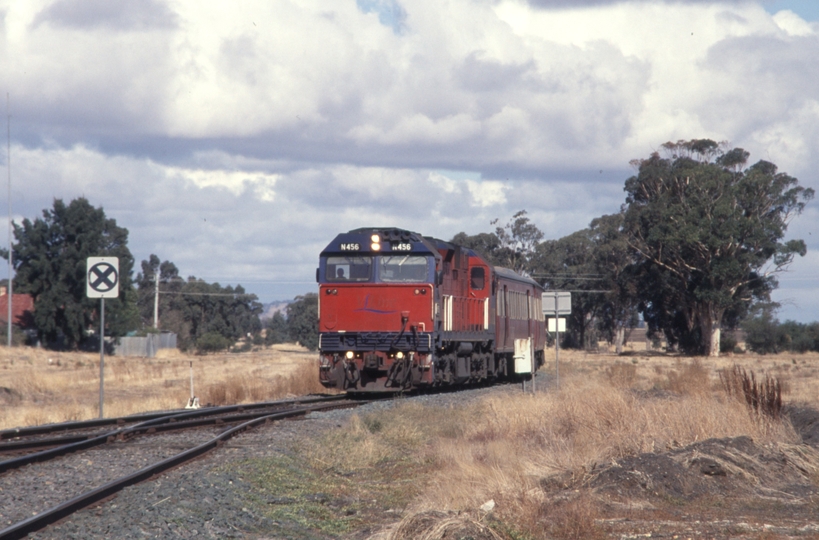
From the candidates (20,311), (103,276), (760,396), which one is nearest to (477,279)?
(103,276)

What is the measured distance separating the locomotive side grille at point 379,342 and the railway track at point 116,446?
1.70 metres

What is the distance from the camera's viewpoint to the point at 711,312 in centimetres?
6272

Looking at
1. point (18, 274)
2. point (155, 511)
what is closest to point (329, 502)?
point (155, 511)

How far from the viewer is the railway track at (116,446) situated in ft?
26.6

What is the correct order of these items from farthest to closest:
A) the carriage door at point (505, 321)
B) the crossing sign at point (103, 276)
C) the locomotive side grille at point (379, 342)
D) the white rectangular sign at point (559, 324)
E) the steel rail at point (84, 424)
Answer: the carriage door at point (505, 321) → the white rectangular sign at point (559, 324) → the locomotive side grille at point (379, 342) → the crossing sign at point (103, 276) → the steel rail at point (84, 424)

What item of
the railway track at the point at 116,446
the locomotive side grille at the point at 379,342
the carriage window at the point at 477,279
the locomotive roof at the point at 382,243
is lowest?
the railway track at the point at 116,446

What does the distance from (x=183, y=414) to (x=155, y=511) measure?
29.6 feet

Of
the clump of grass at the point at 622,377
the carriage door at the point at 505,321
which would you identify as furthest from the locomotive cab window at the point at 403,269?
the clump of grass at the point at 622,377

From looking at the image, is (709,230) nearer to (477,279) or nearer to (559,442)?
(477,279)

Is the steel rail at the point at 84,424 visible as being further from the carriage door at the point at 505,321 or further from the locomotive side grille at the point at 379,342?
the carriage door at the point at 505,321

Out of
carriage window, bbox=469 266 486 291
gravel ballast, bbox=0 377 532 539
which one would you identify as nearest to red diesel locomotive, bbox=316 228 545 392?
carriage window, bbox=469 266 486 291

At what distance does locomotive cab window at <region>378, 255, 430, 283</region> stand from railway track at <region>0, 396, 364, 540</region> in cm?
323

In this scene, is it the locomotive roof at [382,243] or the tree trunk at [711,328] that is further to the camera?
the tree trunk at [711,328]

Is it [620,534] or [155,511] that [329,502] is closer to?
[155,511]
